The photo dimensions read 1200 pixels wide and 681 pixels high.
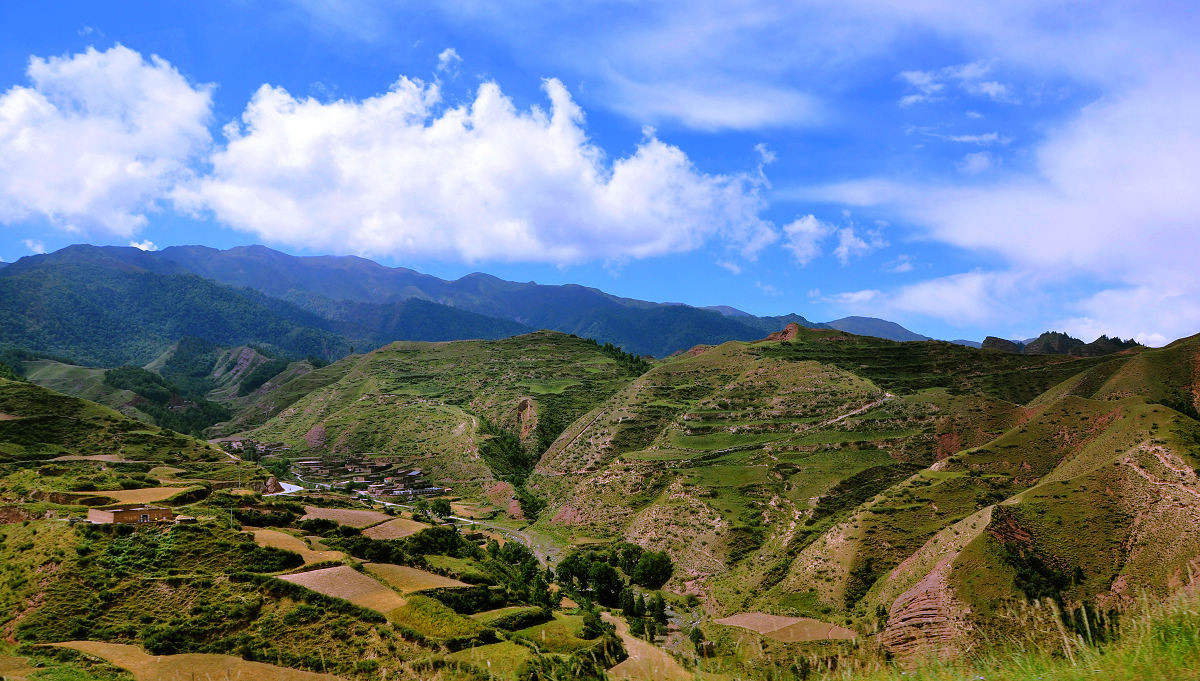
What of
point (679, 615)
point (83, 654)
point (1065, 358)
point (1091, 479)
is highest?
point (1065, 358)

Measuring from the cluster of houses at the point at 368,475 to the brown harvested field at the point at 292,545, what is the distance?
62.8 meters

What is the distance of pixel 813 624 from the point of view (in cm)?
4938

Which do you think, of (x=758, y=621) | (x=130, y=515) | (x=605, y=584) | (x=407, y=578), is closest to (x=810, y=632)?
(x=758, y=621)

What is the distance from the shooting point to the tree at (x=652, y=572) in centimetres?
6656

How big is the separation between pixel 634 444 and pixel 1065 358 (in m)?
83.1

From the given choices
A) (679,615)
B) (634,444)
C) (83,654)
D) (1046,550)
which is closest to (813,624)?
(679,615)

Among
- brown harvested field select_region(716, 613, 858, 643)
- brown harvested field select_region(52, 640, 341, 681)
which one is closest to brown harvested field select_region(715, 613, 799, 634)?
brown harvested field select_region(716, 613, 858, 643)

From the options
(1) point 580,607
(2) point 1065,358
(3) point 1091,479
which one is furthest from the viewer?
(2) point 1065,358

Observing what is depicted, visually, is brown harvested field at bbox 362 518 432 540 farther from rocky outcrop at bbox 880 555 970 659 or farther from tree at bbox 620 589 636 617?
rocky outcrop at bbox 880 555 970 659

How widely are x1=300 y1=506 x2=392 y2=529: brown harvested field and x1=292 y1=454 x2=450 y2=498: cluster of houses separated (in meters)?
37.3

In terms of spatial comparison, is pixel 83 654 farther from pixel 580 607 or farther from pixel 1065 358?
pixel 1065 358

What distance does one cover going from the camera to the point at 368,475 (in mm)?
120938

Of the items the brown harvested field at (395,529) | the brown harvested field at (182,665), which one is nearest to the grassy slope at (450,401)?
the brown harvested field at (395,529)

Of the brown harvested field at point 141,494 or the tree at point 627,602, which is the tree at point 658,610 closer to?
the tree at point 627,602
